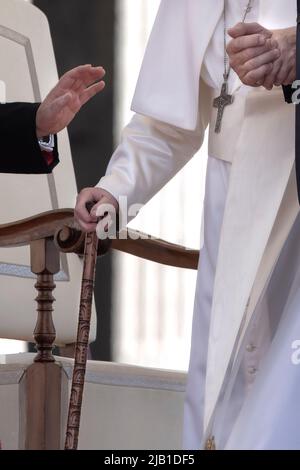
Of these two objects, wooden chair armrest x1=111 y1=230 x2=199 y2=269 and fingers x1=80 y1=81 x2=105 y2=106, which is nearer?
fingers x1=80 y1=81 x2=105 y2=106

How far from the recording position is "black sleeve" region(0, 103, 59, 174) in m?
3.18

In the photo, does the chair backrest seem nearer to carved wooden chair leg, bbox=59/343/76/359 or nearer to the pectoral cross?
carved wooden chair leg, bbox=59/343/76/359

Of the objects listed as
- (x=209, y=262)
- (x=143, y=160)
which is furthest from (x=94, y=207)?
(x=209, y=262)

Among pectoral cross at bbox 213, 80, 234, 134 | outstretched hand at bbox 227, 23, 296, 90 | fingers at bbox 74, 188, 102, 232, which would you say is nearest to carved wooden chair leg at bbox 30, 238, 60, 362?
fingers at bbox 74, 188, 102, 232

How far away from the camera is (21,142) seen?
3205mm

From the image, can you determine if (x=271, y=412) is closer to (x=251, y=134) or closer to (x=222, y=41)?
(x=251, y=134)

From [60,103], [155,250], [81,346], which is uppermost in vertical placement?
[60,103]

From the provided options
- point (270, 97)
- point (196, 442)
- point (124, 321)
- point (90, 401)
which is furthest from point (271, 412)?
point (124, 321)

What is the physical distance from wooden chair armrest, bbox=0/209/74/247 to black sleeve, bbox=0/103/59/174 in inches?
5.4

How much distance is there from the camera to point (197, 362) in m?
2.87

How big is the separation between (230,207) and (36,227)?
0.84m

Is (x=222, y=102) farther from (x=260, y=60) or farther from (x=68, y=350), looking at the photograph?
(x=68, y=350)
